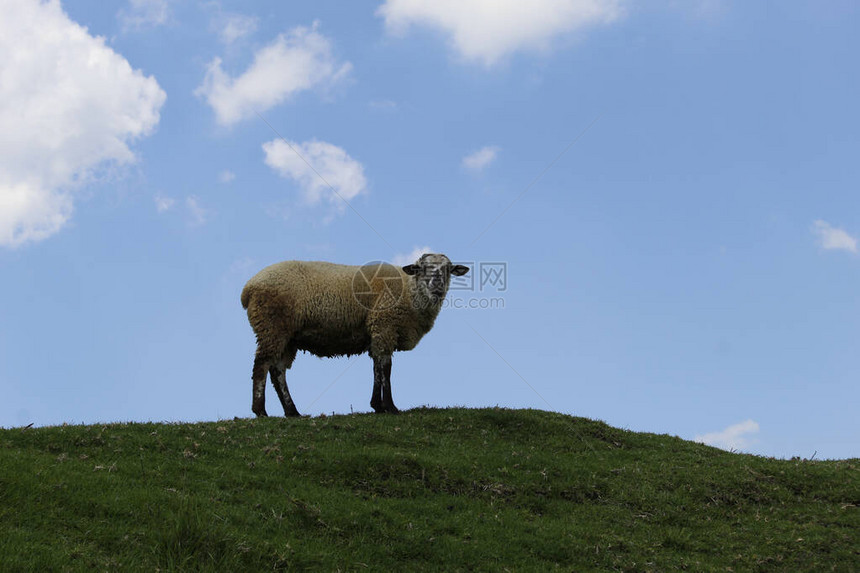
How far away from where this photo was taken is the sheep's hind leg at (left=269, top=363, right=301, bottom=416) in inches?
798

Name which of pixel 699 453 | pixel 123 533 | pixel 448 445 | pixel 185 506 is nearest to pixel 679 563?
pixel 448 445

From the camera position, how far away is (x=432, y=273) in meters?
19.9

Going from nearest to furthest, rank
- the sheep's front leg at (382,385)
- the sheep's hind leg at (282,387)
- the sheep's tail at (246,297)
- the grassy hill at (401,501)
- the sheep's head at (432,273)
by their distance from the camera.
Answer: the grassy hill at (401,501)
the sheep's front leg at (382,385)
the sheep's head at (432,273)
the sheep's hind leg at (282,387)
the sheep's tail at (246,297)

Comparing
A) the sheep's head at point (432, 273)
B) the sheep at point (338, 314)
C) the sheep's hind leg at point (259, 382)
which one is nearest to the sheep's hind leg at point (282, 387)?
the sheep at point (338, 314)

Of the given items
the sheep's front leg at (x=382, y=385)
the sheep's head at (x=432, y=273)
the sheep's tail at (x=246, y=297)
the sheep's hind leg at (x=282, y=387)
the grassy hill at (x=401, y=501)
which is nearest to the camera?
the grassy hill at (x=401, y=501)

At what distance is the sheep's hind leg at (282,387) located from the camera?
66.5 ft

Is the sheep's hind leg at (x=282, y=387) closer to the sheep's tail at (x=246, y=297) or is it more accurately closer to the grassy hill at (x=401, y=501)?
the sheep's tail at (x=246, y=297)

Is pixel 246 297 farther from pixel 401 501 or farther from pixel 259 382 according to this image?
pixel 401 501

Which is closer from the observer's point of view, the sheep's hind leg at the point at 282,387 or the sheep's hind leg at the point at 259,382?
the sheep's hind leg at the point at 259,382

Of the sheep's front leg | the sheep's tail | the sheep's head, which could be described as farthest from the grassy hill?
the sheep's tail

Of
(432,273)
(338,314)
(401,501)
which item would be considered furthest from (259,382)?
(401,501)

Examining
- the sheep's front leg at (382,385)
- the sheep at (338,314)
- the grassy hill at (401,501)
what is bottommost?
the grassy hill at (401,501)

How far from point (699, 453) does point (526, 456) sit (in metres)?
5.46

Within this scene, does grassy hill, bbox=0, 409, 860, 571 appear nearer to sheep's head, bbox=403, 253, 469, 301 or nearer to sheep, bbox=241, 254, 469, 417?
sheep, bbox=241, 254, 469, 417
